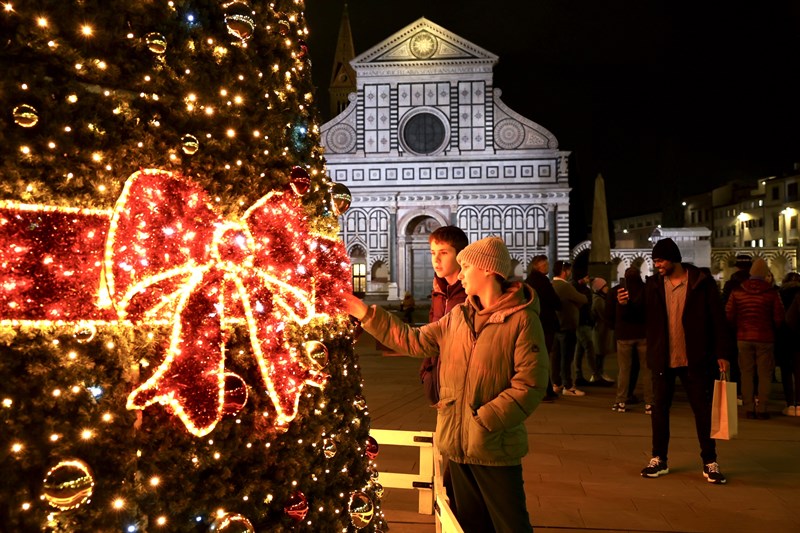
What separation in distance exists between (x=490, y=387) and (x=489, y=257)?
537 millimetres

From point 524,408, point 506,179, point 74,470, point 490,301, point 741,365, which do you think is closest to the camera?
point 74,470

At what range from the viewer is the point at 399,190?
38.8m

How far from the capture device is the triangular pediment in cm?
3828

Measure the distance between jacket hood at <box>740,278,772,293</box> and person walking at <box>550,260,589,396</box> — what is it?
1.90m

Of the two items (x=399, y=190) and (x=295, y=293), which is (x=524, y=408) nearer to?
(x=295, y=293)

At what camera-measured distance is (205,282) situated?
8.48 ft

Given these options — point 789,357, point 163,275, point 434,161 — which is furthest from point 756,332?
point 434,161

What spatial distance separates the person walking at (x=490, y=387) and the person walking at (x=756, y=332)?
5795mm

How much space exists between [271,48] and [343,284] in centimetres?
103

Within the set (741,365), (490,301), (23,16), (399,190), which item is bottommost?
(741,365)

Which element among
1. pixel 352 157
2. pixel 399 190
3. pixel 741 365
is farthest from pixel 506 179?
pixel 741 365

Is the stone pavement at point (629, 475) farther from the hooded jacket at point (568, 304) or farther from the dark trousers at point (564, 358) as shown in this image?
the hooded jacket at point (568, 304)

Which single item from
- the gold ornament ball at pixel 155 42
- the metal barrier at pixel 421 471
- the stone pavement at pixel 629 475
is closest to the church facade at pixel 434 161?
the stone pavement at pixel 629 475

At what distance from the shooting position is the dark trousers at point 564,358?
383 inches
